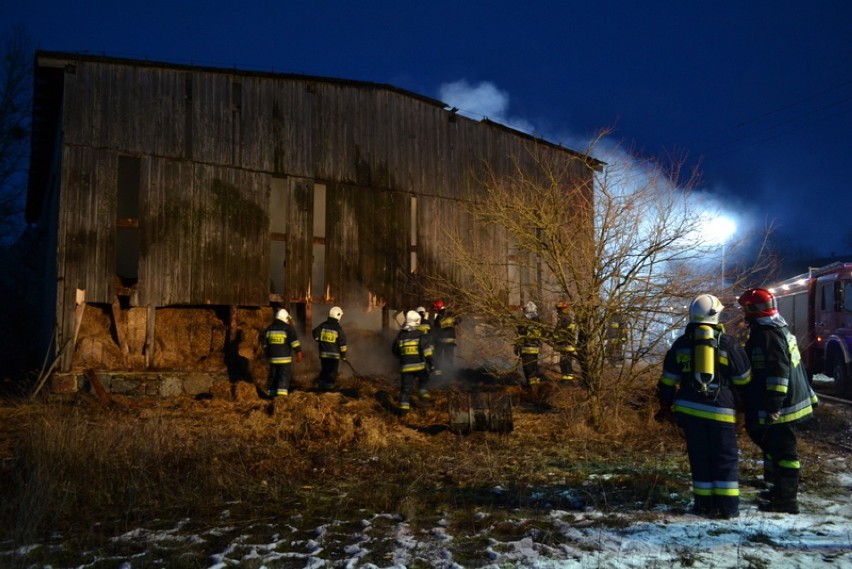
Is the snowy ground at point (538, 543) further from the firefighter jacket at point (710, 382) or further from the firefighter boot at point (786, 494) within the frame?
the firefighter jacket at point (710, 382)

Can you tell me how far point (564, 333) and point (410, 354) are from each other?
2964 millimetres

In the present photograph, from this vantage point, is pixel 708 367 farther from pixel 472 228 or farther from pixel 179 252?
pixel 472 228

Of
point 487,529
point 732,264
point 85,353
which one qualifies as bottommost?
point 487,529

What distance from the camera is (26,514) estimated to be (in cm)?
500

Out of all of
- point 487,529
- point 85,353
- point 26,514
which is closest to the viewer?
point 26,514

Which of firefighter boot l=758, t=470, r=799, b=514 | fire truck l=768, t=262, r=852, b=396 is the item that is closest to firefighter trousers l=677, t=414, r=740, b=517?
firefighter boot l=758, t=470, r=799, b=514

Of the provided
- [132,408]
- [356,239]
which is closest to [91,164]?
[132,408]

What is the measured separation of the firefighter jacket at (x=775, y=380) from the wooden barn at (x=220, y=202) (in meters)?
5.97

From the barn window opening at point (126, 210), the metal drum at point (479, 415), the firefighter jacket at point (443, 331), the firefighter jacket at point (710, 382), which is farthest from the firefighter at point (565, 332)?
the barn window opening at point (126, 210)

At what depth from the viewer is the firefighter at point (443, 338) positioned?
47.2 ft

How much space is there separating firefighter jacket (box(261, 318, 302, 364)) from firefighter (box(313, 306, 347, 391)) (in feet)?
2.31

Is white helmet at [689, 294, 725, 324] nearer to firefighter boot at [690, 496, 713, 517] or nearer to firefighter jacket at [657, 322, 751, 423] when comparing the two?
firefighter jacket at [657, 322, 751, 423]

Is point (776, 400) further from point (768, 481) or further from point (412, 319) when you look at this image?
point (412, 319)

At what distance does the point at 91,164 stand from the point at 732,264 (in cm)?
1234
